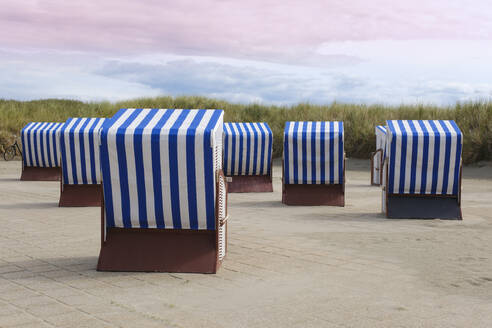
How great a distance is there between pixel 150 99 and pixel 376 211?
22.9 meters

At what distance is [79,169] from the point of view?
33.2ft

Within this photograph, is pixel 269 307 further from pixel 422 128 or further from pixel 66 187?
pixel 66 187

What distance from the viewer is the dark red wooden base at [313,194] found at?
10.5 m

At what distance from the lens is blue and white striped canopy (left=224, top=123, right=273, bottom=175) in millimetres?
13312

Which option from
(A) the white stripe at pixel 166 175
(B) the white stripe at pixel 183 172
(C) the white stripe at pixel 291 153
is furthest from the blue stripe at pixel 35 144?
(B) the white stripe at pixel 183 172

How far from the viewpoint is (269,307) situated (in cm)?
414

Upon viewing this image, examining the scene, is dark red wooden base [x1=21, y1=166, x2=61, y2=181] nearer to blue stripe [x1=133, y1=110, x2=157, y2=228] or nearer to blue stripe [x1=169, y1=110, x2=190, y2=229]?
blue stripe [x1=133, y1=110, x2=157, y2=228]

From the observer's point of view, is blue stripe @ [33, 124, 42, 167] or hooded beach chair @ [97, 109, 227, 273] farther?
blue stripe @ [33, 124, 42, 167]

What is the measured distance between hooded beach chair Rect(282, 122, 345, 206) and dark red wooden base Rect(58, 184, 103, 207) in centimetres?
320

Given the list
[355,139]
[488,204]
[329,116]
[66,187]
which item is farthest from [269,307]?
[329,116]

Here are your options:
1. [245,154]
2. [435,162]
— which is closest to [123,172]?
[435,162]

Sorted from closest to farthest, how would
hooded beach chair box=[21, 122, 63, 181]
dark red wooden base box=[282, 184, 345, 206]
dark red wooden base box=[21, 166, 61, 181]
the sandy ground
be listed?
1. the sandy ground
2. dark red wooden base box=[282, 184, 345, 206]
3. dark red wooden base box=[21, 166, 61, 181]
4. hooded beach chair box=[21, 122, 63, 181]

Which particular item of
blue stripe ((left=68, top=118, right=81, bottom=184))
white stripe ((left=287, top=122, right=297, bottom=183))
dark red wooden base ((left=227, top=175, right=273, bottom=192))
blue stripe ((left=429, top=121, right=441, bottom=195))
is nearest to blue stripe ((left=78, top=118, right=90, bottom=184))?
blue stripe ((left=68, top=118, right=81, bottom=184))

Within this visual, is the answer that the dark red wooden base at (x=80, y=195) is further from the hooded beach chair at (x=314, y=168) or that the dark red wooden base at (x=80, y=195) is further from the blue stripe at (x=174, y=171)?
the blue stripe at (x=174, y=171)
